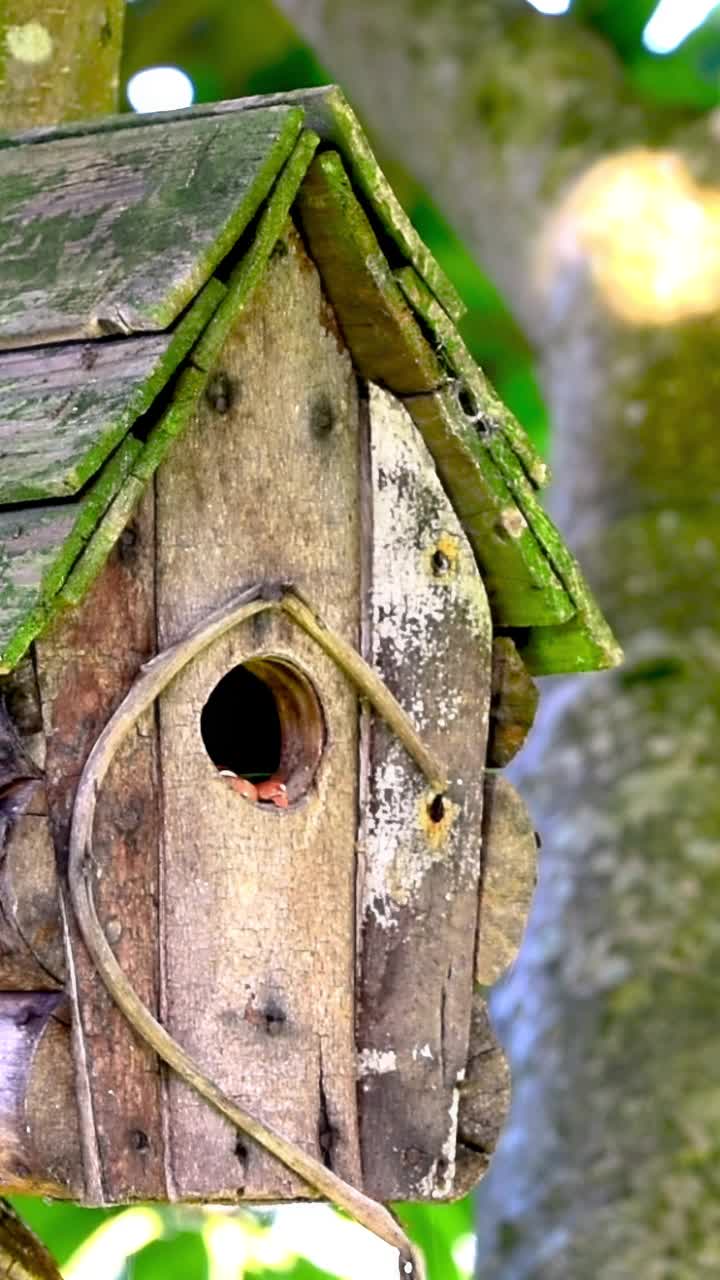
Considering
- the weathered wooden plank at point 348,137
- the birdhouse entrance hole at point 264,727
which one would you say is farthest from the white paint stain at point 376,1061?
the weathered wooden plank at point 348,137

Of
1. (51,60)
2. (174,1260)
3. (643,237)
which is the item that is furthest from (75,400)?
(643,237)

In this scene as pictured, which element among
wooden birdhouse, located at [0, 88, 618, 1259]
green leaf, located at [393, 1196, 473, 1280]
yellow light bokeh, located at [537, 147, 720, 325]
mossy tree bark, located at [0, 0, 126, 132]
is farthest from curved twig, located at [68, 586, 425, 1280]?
yellow light bokeh, located at [537, 147, 720, 325]

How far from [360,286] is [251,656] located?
31 centimetres

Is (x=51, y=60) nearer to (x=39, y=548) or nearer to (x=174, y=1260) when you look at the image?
(x=39, y=548)

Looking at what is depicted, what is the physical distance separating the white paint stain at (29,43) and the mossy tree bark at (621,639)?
1381 mm

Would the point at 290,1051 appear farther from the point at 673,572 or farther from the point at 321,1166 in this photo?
the point at 673,572

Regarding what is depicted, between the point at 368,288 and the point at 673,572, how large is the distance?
5.72 feet

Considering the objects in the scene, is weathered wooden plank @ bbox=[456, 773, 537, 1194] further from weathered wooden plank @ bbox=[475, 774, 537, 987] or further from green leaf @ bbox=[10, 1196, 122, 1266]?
green leaf @ bbox=[10, 1196, 122, 1266]

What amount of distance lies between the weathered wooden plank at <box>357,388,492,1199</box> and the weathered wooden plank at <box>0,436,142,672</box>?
37cm

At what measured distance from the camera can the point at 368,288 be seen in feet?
5.97

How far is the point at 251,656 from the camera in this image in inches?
69.6

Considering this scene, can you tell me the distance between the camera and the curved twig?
5.29 ft

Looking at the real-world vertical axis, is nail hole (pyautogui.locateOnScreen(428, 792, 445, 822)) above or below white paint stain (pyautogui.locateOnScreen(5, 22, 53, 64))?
below

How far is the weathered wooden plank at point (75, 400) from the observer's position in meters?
1.55
